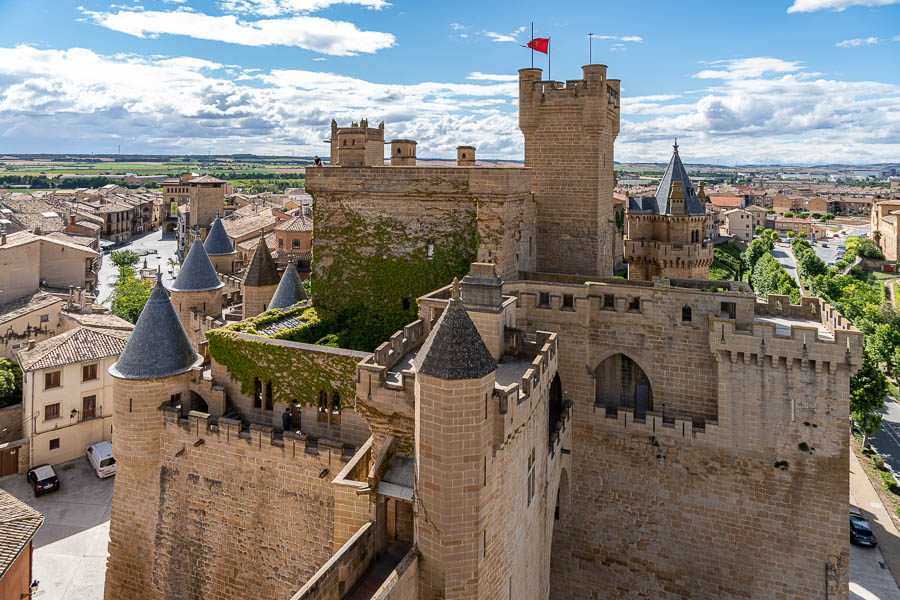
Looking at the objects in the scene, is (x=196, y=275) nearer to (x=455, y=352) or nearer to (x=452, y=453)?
(x=455, y=352)

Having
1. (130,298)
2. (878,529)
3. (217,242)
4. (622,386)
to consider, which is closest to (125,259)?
(130,298)

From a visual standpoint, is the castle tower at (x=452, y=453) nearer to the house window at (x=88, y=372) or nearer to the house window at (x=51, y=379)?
the house window at (x=51, y=379)

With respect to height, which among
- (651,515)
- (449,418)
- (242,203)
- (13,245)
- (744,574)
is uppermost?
(242,203)

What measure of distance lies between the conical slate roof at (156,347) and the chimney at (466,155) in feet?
48.7

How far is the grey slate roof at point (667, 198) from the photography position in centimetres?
3019

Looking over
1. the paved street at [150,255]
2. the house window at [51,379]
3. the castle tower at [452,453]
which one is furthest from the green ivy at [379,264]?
the paved street at [150,255]

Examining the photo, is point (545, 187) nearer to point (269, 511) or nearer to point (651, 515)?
point (651, 515)

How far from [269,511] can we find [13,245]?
1781 inches

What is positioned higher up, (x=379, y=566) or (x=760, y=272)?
(x=760, y=272)

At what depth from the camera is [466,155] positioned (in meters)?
29.0

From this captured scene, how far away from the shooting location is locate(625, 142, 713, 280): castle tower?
2955cm

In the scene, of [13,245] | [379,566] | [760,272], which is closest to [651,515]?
[379,566]

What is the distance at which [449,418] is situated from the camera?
37.5 ft

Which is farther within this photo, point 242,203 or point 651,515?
point 242,203
